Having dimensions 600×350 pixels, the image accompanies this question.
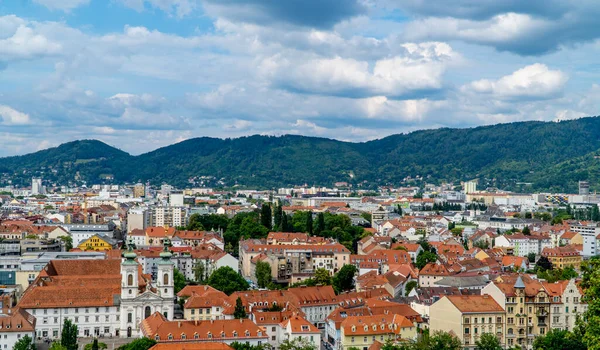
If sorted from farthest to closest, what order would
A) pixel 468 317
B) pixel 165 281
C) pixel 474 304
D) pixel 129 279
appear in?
pixel 165 281
pixel 129 279
pixel 474 304
pixel 468 317

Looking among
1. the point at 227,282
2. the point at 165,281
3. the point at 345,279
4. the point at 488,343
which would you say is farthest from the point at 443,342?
the point at 345,279

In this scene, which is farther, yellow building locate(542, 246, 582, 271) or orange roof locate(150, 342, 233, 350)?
yellow building locate(542, 246, 582, 271)

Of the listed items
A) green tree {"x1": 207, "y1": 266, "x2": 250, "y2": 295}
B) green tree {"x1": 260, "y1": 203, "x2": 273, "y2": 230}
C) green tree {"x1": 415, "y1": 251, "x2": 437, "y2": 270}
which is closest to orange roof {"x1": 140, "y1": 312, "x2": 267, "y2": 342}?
green tree {"x1": 207, "y1": 266, "x2": 250, "y2": 295}

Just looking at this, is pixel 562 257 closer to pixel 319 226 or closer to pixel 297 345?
pixel 319 226

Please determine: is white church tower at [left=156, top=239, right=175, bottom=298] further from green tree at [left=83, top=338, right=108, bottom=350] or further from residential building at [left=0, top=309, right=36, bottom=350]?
residential building at [left=0, top=309, right=36, bottom=350]

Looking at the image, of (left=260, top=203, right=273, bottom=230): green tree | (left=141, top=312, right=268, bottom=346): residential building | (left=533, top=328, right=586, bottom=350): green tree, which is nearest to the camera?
(left=533, top=328, right=586, bottom=350): green tree

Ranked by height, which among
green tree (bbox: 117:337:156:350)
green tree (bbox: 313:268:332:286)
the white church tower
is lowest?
green tree (bbox: 117:337:156:350)
